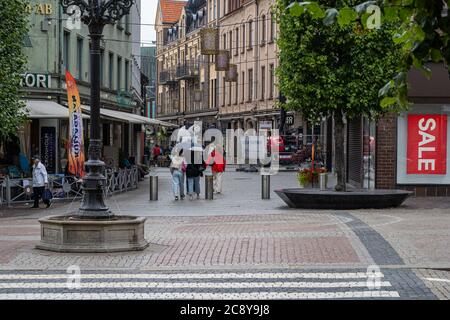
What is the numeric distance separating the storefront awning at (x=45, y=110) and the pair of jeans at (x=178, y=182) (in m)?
4.15

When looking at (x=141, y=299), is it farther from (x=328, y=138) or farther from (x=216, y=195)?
(x=328, y=138)

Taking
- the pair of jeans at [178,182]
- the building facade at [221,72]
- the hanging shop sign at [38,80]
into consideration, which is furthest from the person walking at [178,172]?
the building facade at [221,72]

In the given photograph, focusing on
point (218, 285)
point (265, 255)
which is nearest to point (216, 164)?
point (265, 255)

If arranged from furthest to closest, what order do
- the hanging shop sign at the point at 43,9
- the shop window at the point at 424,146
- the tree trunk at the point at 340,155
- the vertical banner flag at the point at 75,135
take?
the hanging shop sign at the point at 43,9 < the shop window at the point at 424,146 < the vertical banner flag at the point at 75,135 < the tree trunk at the point at 340,155

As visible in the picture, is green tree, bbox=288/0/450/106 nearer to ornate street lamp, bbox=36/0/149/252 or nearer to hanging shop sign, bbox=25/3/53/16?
ornate street lamp, bbox=36/0/149/252

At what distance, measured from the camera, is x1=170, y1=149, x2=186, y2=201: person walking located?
2456 cm

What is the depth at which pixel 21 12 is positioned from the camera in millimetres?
22234

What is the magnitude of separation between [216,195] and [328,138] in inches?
655

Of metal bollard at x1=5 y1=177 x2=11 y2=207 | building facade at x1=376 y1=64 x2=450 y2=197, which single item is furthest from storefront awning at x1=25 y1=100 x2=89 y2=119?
building facade at x1=376 y1=64 x2=450 y2=197

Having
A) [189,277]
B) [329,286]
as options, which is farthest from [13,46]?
[329,286]

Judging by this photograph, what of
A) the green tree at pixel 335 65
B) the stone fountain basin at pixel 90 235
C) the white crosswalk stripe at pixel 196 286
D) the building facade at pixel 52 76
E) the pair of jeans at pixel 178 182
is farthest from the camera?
the building facade at pixel 52 76

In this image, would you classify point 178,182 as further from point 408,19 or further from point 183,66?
point 183,66

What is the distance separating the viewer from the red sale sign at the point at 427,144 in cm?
2409

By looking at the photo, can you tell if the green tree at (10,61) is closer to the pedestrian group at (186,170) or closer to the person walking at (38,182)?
the person walking at (38,182)
